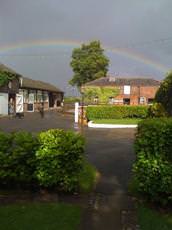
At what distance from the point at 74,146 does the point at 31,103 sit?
50361 millimetres

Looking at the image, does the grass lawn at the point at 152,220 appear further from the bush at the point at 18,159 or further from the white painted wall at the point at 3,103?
the white painted wall at the point at 3,103

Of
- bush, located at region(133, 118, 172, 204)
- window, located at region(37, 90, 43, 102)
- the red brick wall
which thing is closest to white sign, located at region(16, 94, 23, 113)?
window, located at region(37, 90, 43, 102)

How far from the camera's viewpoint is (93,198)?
286 inches

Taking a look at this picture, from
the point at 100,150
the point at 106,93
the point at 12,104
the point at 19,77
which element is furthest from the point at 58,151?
the point at 106,93

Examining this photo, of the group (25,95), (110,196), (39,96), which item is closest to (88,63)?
(39,96)

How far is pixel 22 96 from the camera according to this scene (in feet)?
168

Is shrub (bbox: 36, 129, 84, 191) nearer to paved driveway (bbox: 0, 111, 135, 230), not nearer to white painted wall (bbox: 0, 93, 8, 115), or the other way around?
paved driveway (bbox: 0, 111, 135, 230)

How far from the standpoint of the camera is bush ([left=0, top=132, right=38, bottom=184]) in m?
7.28

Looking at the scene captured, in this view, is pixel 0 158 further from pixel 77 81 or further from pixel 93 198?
pixel 77 81

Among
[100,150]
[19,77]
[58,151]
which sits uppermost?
[19,77]

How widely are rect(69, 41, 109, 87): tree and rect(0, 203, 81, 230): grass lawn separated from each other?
77563mm

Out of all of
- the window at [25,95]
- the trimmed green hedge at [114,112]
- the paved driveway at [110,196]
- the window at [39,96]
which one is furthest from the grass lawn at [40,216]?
the window at [39,96]

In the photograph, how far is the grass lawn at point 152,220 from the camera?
19.1ft

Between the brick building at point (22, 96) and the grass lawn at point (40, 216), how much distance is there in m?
36.7
